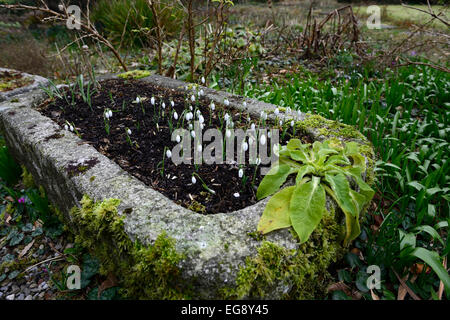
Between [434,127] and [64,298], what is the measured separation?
→ 3.69 meters

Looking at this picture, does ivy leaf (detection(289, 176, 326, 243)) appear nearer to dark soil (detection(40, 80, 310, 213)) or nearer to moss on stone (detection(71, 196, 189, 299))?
dark soil (detection(40, 80, 310, 213))

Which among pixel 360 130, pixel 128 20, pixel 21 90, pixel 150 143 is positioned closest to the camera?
pixel 150 143

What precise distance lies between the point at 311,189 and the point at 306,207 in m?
0.12

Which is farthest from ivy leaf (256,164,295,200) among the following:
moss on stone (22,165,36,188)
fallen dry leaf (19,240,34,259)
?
moss on stone (22,165,36,188)

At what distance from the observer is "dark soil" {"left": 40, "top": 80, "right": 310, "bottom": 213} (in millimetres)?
1726

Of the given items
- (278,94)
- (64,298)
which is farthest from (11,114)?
(278,94)

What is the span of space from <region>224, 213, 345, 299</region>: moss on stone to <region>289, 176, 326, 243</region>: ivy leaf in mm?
78

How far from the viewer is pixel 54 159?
1.95 m

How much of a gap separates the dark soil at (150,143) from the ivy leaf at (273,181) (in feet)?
0.32

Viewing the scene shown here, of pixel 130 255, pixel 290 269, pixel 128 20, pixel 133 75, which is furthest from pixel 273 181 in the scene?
pixel 128 20

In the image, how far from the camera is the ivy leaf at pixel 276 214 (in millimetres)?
1338

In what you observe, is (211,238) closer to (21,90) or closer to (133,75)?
(133,75)

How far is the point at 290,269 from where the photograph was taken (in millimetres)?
1245

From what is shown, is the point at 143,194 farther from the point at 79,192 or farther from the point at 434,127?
the point at 434,127
